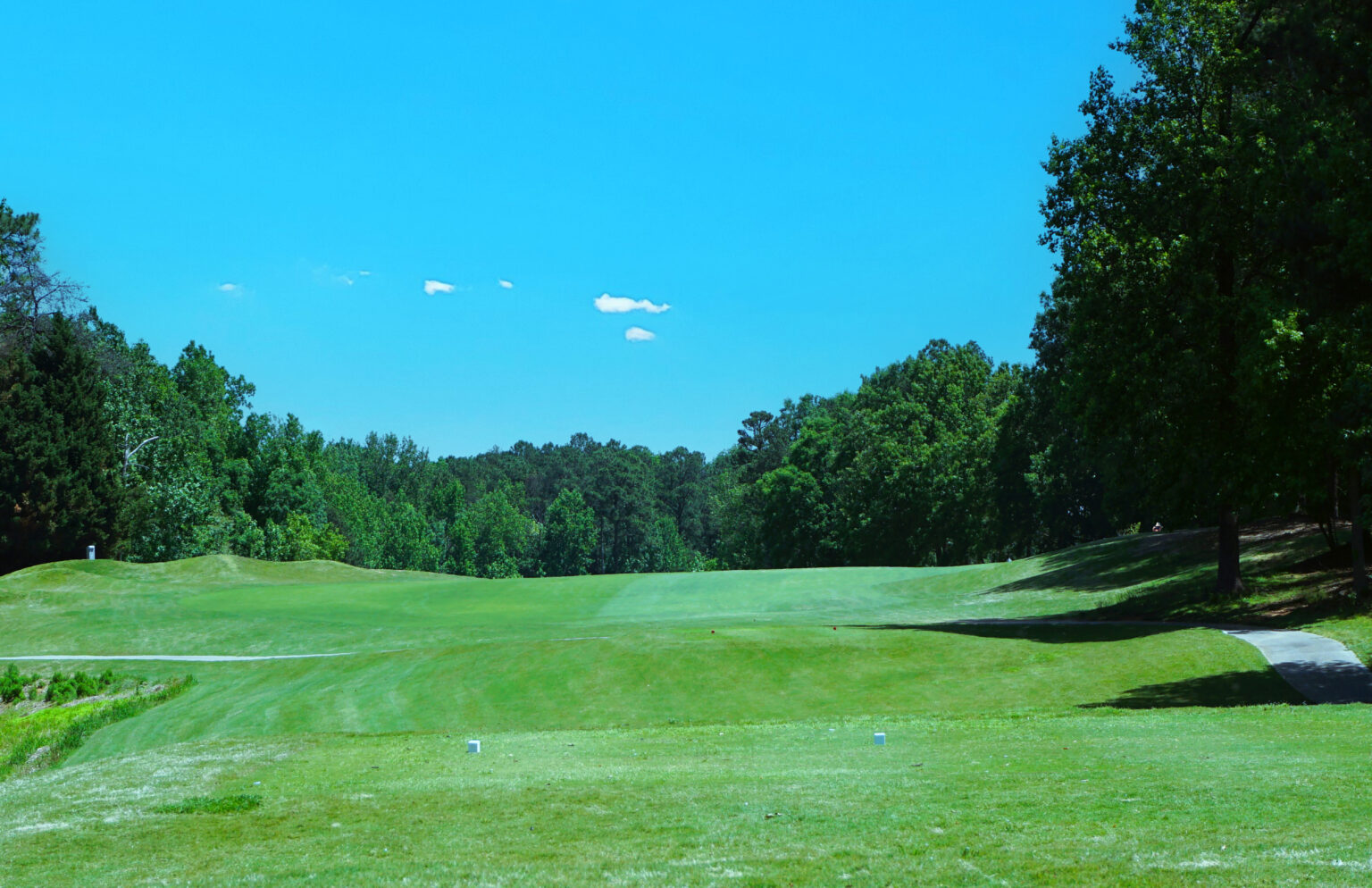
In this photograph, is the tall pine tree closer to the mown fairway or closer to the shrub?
the mown fairway

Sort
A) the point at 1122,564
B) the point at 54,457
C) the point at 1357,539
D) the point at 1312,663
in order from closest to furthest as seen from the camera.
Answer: the point at 1312,663
the point at 1357,539
the point at 1122,564
the point at 54,457

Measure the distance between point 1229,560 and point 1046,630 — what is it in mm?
6106

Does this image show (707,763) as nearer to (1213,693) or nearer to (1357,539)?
(1213,693)

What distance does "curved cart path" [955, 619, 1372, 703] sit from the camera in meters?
19.2

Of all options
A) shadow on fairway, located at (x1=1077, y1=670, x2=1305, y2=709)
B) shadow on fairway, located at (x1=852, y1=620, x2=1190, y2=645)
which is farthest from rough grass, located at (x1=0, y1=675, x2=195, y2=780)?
shadow on fairway, located at (x1=1077, y1=670, x2=1305, y2=709)

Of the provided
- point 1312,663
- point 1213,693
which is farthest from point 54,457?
point 1312,663

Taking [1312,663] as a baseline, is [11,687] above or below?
below

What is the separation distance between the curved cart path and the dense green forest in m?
3.34

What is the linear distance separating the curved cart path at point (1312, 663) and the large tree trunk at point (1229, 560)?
3168 mm

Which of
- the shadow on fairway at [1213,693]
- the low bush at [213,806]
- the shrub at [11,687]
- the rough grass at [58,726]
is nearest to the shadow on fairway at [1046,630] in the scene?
the shadow on fairway at [1213,693]

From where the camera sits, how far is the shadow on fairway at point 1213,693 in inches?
770

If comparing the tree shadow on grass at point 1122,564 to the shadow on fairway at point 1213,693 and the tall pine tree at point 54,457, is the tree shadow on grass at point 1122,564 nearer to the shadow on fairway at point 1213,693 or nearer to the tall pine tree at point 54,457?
the shadow on fairway at point 1213,693

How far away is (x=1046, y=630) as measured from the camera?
3014 centimetres

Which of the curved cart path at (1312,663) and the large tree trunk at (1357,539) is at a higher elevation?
the large tree trunk at (1357,539)
